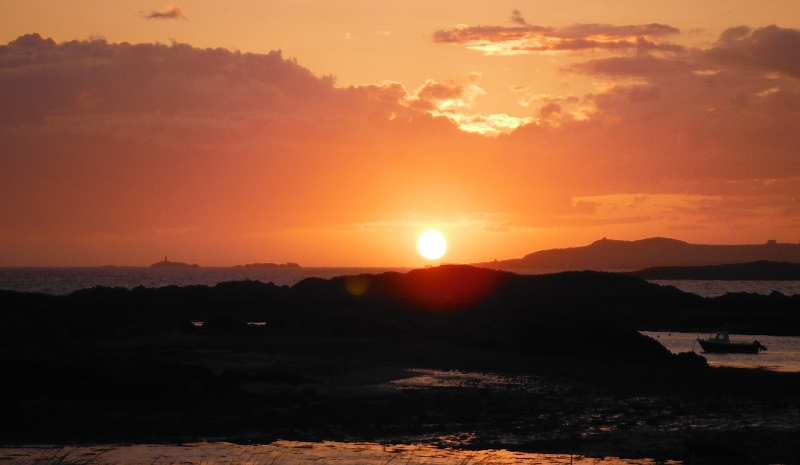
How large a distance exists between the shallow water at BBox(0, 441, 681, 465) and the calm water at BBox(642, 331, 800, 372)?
24174 millimetres

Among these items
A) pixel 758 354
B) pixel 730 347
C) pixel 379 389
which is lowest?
pixel 758 354

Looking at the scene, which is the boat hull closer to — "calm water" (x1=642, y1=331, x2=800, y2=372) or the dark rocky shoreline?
"calm water" (x1=642, y1=331, x2=800, y2=372)

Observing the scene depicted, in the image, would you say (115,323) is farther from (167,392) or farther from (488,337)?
(167,392)

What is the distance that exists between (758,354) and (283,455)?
36165 millimetres

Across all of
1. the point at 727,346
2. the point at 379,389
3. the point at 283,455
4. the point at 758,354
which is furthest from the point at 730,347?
the point at 283,455

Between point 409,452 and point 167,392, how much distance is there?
31.1ft

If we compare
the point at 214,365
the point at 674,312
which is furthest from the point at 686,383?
the point at 674,312

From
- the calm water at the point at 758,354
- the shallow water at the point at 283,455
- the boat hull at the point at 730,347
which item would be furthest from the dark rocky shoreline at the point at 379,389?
the boat hull at the point at 730,347

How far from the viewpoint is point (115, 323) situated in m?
48.0

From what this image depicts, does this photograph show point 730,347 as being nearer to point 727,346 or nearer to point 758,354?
point 727,346

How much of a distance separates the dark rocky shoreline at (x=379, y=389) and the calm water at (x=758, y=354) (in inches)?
173

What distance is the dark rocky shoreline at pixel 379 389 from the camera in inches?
770

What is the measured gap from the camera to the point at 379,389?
88.7 feet

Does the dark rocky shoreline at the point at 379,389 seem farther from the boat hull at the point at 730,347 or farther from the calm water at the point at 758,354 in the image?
the boat hull at the point at 730,347
